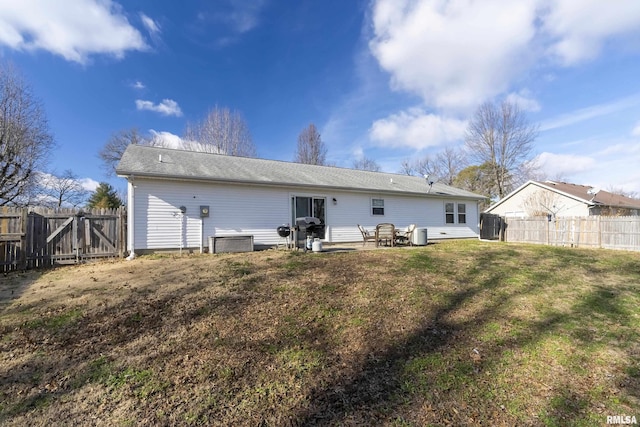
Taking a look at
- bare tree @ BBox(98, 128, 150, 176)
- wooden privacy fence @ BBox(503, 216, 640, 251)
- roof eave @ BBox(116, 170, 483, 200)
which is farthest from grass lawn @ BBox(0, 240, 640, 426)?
bare tree @ BBox(98, 128, 150, 176)

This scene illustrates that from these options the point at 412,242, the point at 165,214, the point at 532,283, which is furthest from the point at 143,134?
the point at 532,283

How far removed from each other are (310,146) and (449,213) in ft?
58.0

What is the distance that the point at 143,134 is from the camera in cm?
2842

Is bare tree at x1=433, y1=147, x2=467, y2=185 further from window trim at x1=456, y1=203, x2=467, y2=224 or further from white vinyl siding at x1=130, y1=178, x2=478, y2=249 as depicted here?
white vinyl siding at x1=130, y1=178, x2=478, y2=249

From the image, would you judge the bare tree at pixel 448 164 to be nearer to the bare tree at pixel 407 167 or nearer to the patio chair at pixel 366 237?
the bare tree at pixel 407 167

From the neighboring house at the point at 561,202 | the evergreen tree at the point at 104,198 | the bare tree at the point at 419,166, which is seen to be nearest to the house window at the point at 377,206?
the neighboring house at the point at 561,202

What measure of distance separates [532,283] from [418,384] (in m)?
4.98

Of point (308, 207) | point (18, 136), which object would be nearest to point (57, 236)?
point (308, 207)

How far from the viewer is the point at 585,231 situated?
14.4 m

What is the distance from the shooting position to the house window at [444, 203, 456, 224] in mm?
16531

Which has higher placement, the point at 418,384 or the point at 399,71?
the point at 399,71

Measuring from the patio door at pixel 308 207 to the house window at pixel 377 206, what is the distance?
2697 mm

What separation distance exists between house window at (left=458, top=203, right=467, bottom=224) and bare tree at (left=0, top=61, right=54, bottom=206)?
86.0 ft

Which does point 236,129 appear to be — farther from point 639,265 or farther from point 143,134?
point 639,265
